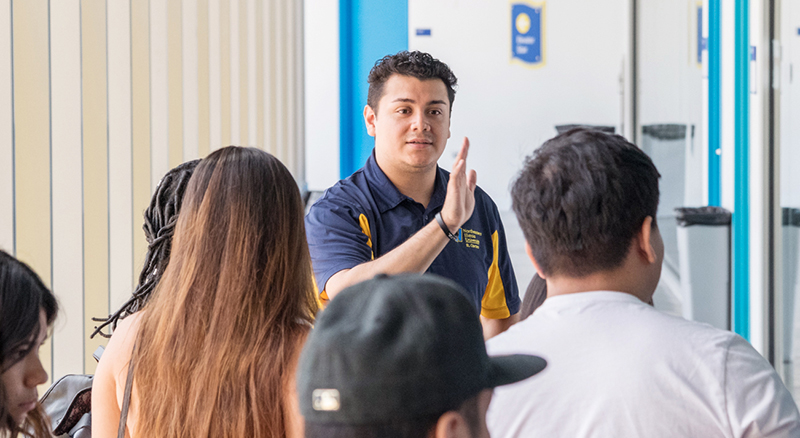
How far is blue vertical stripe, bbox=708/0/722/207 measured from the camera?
10.7 ft

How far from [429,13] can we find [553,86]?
132cm

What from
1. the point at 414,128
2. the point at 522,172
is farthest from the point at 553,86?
the point at 522,172

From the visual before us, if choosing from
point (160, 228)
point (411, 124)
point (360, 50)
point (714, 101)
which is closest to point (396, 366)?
point (160, 228)

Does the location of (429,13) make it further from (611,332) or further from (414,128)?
(611,332)

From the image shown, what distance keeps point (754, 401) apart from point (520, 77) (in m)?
5.61

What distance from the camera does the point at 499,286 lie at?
6.69 feet

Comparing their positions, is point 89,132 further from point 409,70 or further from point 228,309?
point 228,309

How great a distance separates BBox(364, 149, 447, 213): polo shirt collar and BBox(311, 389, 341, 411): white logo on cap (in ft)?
4.36

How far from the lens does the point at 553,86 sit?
6.21m

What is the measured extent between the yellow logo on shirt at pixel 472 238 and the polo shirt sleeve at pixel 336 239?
0.90ft

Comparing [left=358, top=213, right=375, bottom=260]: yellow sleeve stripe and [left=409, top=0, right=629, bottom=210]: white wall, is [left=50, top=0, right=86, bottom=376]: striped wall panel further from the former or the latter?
[left=409, top=0, right=629, bottom=210]: white wall

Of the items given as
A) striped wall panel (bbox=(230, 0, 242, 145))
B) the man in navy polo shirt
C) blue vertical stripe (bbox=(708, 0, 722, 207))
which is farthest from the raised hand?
blue vertical stripe (bbox=(708, 0, 722, 207))

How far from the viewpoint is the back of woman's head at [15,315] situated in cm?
87

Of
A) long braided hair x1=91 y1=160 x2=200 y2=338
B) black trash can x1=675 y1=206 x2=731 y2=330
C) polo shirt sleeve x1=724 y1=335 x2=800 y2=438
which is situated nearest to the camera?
polo shirt sleeve x1=724 y1=335 x2=800 y2=438
